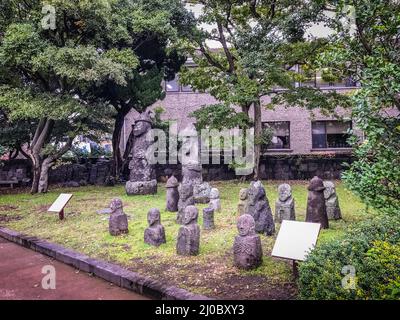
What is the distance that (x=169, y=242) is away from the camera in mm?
7402

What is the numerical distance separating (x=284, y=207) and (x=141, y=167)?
290 inches

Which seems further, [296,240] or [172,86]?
[172,86]

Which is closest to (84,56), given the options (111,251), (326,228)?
(111,251)

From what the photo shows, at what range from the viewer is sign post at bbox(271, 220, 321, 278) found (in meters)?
5.05

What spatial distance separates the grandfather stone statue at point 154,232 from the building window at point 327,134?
19.5m

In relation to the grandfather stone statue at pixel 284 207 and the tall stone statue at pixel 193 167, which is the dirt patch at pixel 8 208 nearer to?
the tall stone statue at pixel 193 167

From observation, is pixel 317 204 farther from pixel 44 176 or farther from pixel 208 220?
pixel 44 176

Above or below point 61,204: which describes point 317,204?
above

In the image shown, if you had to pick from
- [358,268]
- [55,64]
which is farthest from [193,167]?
[358,268]

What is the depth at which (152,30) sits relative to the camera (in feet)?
49.3

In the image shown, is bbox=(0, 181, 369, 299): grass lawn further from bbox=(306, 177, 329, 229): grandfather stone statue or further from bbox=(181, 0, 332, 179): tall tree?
bbox=(181, 0, 332, 179): tall tree

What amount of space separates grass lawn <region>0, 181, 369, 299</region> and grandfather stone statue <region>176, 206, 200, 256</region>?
6.2 inches

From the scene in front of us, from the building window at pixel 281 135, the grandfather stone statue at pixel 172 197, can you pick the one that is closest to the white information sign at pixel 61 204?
the grandfather stone statue at pixel 172 197

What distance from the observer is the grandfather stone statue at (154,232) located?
7.19 meters
